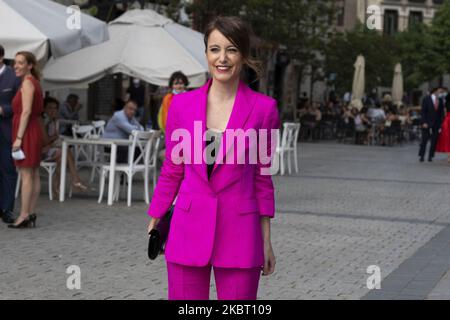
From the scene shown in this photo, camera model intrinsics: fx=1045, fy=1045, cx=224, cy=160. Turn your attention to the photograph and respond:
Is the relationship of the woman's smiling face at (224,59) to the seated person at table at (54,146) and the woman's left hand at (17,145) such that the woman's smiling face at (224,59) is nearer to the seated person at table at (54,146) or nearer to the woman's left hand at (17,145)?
the woman's left hand at (17,145)

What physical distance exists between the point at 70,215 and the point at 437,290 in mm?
5509

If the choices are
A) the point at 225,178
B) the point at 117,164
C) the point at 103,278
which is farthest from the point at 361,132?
Result: the point at 225,178

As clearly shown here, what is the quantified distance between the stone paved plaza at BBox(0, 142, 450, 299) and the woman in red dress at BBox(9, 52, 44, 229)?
32 centimetres

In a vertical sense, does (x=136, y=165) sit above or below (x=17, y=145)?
below

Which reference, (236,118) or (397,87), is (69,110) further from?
(397,87)

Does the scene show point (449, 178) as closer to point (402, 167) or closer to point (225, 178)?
point (402, 167)

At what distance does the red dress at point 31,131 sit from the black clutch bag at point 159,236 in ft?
22.0

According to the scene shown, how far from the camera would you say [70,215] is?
40.1 ft

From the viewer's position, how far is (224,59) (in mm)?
4215

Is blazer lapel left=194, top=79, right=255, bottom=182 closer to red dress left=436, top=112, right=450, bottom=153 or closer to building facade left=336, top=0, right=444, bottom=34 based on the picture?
red dress left=436, top=112, right=450, bottom=153

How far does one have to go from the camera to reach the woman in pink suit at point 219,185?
4.18 metres

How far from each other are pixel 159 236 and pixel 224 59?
0.76 m

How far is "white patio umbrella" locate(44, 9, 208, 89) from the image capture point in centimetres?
1652

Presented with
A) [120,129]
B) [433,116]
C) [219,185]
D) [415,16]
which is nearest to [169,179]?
[219,185]
